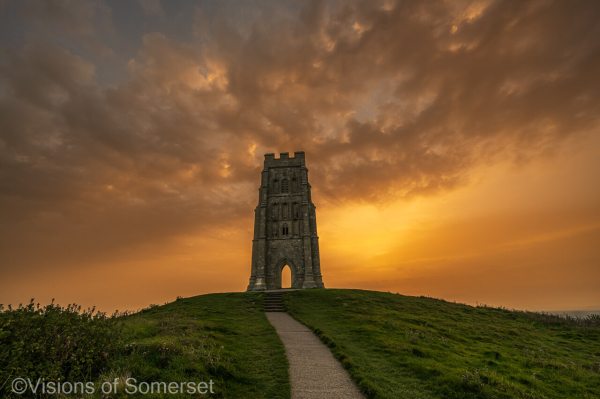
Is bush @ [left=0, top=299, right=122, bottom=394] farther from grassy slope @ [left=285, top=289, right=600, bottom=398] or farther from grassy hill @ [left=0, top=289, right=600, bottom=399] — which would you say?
grassy slope @ [left=285, top=289, right=600, bottom=398]

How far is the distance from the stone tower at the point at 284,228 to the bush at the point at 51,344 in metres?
32.4

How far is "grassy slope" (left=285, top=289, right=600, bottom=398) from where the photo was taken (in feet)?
30.0

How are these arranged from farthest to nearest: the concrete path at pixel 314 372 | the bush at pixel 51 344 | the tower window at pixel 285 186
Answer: the tower window at pixel 285 186 < the concrete path at pixel 314 372 < the bush at pixel 51 344

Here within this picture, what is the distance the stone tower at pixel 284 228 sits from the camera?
42.8 meters

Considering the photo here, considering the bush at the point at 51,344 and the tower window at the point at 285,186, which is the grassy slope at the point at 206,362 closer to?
the bush at the point at 51,344

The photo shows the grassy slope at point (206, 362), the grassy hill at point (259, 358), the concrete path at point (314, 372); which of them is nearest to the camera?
the grassy hill at point (259, 358)

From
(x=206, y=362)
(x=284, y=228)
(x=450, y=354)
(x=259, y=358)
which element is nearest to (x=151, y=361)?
(x=206, y=362)

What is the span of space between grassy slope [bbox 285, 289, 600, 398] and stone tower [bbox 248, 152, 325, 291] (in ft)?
47.7

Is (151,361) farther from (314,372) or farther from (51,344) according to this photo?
(314,372)

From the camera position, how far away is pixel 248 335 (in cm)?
1566

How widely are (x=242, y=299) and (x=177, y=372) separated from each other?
22.6 metres

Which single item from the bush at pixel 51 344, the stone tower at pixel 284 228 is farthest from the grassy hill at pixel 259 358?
the stone tower at pixel 284 228

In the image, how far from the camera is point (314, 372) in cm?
980

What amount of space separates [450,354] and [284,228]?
3456 cm
